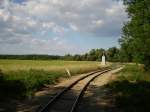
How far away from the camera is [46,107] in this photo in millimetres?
14859

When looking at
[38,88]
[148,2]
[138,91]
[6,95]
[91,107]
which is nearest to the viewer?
[91,107]

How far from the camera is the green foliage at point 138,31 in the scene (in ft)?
123

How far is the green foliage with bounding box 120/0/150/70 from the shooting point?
37469mm

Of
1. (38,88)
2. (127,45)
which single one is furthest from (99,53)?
(38,88)

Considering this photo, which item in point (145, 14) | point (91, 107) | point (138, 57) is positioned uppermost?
point (145, 14)

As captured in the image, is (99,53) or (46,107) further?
(99,53)

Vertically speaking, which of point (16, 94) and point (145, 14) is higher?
point (145, 14)

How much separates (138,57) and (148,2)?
6.48 metres

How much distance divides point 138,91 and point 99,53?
135m

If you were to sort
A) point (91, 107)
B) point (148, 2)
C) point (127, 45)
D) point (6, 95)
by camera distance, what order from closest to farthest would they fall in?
point (91, 107) < point (6, 95) < point (148, 2) < point (127, 45)

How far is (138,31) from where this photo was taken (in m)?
38.2

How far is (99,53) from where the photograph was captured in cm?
15525

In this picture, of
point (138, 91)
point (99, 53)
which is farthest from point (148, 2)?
point (99, 53)

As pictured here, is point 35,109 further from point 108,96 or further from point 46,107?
point 108,96
